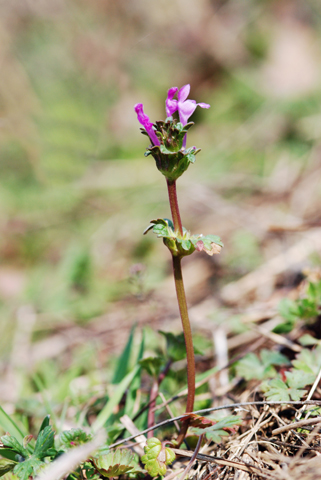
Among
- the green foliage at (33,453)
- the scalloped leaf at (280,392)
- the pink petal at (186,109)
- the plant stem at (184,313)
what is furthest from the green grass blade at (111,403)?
the pink petal at (186,109)

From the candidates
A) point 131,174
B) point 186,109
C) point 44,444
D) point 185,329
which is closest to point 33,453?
point 44,444

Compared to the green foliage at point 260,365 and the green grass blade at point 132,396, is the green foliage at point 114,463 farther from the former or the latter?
the green foliage at point 260,365

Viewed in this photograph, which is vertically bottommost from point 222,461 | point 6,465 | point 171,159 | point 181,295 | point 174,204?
point 222,461

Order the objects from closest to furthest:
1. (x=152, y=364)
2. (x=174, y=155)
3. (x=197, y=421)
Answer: (x=174, y=155), (x=197, y=421), (x=152, y=364)

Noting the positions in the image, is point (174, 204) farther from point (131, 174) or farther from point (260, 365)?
point (131, 174)

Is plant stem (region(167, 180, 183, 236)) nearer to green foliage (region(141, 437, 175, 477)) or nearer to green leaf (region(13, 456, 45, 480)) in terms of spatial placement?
green foliage (region(141, 437, 175, 477))

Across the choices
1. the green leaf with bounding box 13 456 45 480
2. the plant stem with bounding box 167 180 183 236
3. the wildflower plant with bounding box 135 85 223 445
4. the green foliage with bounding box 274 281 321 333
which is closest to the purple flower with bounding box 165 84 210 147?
the wildflower plant with bounding box 135 85 223 445

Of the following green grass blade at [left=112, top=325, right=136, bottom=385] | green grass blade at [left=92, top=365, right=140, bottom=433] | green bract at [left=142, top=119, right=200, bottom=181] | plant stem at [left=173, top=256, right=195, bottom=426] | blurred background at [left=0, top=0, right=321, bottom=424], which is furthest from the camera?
blurred background at [left=0, top=0, right=321, bottom=424]

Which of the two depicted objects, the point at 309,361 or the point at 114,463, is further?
the point at 309,361
